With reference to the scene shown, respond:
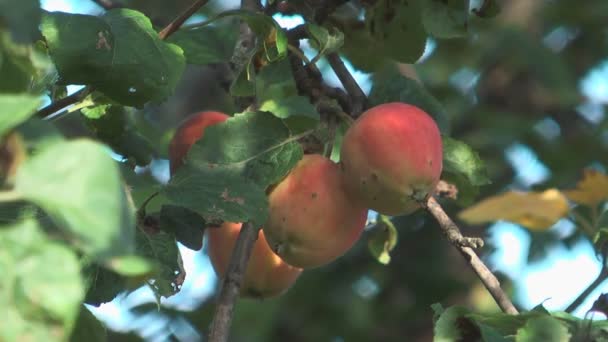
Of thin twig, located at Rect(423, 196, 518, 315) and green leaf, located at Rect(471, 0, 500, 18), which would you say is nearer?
thin twig, located at Rect(423, 196, 518, 315)

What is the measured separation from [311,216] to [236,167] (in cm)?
13

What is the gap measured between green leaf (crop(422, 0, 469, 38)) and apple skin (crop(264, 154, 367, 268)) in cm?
29

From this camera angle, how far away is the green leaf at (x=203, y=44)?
1.79m

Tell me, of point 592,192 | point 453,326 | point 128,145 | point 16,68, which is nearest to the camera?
point 16,68

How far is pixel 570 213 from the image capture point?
2.17 metres

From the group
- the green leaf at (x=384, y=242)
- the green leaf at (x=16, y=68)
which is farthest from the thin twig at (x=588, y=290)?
the green leaf at (x=16, y=68)

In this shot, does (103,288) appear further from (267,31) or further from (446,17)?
(446,17)

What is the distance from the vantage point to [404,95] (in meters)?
1.87

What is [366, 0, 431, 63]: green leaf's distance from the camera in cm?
185

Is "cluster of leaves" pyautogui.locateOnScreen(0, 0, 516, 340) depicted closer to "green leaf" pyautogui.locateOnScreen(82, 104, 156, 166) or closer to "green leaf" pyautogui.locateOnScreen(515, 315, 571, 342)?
"green leaf" pyautogui.locateOnScreen(82, 104, 156, 166)

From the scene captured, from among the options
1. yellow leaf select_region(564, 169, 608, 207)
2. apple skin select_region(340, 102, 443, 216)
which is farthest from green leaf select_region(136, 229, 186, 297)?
yellow leaf select_region(564, 169, 608, 207)

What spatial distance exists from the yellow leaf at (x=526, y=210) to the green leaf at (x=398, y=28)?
0.45 meters

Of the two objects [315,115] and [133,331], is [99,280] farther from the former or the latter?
[133,331]

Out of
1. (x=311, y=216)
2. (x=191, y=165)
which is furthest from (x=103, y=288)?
(x=311, y=216)
